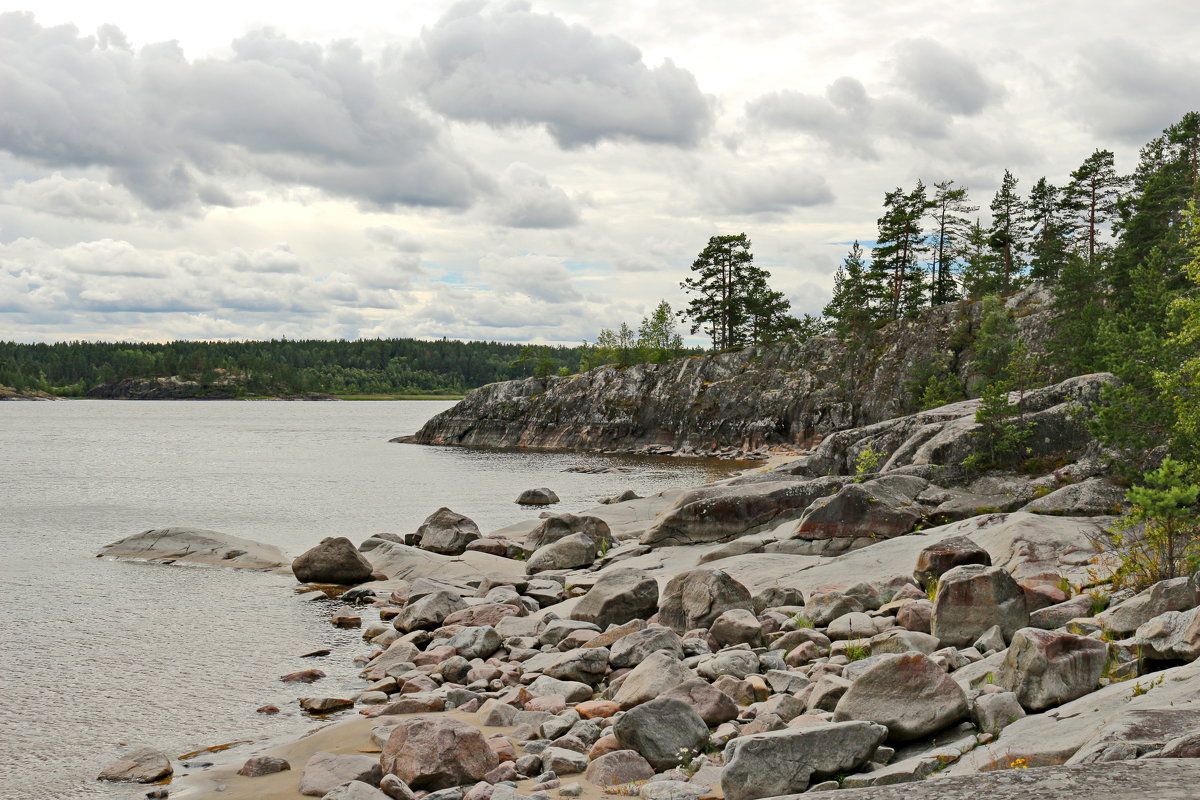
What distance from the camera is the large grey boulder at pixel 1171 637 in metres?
9.33

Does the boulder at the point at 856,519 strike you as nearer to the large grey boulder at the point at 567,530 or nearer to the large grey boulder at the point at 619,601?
the large grey boulder at the point at 619,601

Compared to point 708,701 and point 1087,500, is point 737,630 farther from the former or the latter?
point 1087,500

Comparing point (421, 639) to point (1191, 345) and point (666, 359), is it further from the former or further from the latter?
point (666, 359)

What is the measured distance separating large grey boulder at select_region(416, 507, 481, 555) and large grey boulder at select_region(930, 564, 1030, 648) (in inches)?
851

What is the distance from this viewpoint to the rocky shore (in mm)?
8742

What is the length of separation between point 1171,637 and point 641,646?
320 inches

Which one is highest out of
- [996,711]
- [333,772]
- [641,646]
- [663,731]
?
[996,711]

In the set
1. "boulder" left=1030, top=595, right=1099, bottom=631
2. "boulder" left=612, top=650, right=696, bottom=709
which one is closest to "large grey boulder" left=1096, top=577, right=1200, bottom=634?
"boulder" left=1030, top=595, right=1099, bottom=631

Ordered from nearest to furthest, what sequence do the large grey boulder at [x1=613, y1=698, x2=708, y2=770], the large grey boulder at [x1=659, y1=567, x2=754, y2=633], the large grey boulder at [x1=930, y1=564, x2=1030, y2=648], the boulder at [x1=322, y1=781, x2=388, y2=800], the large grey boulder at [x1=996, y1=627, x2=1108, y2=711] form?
the large grey boulder at [x1=996, y1=627, x2=1108, y2=711] < the boulder at [x1=322, y1=781, x2=388, y2=800] < the large grey boulder at [x1=613, y1=698, x2=708, y2=770] < the large grey boulder at [x1=930, y1=564, x2=1030, y2=648] < the large grey boulder at [x1=659, y1=567, x2=754, y2=633]

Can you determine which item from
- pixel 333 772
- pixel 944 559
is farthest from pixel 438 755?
pixel 944 559

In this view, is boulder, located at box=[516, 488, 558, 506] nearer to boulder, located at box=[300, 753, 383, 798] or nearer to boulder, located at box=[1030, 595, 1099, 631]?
boulder, located at box=[300, 753, 383, 798]

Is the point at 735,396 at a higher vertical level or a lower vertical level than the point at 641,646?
higher

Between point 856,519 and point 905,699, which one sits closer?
point 905,699

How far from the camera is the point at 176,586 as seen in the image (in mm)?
26969
